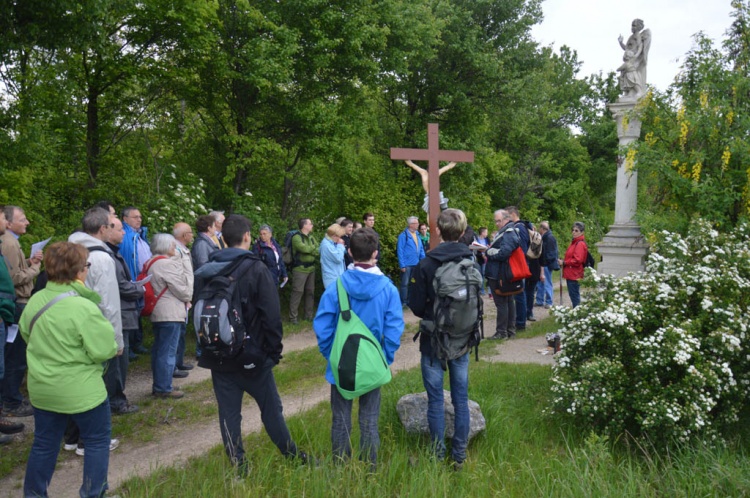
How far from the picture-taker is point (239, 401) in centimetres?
375

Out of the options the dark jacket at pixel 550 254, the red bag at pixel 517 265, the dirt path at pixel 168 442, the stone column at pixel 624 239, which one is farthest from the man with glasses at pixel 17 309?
the stone column at pixel 624 239

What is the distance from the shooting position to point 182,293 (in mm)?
5656

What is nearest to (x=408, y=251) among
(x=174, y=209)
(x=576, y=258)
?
(x=576, y=258)

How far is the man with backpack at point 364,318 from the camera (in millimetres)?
3566

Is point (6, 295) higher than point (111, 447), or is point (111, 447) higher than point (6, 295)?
point (6, 295)

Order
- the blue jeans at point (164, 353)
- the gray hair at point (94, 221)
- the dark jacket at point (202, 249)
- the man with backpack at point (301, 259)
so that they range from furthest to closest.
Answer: the man with backpack at point (301, 259), the dark jacket at point (202, 249), the blue jeans at point (164, 353), the gray hair at point (94, 221)

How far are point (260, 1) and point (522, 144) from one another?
61.1 feet

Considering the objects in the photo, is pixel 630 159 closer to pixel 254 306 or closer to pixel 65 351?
pixel 254 306

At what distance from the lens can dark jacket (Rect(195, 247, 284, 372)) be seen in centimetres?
356

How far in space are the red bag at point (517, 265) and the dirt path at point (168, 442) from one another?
103 centimetres

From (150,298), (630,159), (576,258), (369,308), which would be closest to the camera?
(369,308)

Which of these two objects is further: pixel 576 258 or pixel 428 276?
pixel 576 258

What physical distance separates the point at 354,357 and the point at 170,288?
290 cm

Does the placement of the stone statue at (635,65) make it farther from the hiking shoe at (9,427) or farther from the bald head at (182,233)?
the hiking shoe at (9,427)
